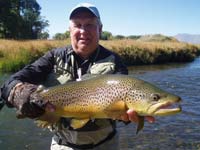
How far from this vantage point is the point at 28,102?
3344 millimetres

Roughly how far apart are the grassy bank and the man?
660 inches

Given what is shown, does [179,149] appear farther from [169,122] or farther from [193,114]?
[193,114]

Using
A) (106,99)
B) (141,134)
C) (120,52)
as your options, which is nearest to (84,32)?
(106,99)

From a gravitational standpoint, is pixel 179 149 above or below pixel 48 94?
below

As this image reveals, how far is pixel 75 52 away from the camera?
3.89 m

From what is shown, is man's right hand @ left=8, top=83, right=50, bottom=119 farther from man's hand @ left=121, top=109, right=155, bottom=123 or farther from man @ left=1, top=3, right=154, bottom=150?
man's hand @ left=121, top=109, right=155, bottom=123

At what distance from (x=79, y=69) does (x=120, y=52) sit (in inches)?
1083

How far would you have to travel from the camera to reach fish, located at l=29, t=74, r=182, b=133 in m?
3.18

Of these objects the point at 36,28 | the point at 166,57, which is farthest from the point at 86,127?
the point at 36,28

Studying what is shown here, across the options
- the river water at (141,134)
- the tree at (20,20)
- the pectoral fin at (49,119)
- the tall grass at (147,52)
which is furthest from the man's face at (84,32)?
the tree at (20,20)

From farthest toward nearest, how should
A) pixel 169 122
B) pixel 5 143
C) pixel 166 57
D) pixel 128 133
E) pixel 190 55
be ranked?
pixel 190 55, pixel 166 57, pixel 169 122, pixel 128 133, pixel 5 143

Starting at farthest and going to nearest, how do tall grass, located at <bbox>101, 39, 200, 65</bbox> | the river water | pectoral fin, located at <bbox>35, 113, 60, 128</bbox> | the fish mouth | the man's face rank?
tall grass, located at <bbox>101, 39, 200, 65</bbox> → the river water → the man's face → pectoral fin, located at <bbox>35, 113, 60, 128</bbox> → the fish mouth

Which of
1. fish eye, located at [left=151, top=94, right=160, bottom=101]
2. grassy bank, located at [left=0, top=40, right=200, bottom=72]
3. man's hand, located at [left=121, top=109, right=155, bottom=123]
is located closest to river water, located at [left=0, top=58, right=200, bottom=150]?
man's hand, located at [left=121, top=109, right=155, bottom=123]

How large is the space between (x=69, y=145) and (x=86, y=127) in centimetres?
26
